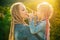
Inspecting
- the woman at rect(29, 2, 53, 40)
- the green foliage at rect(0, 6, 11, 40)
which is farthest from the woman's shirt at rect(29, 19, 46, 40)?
the green foliage at rect(0, 6, 11, 40)

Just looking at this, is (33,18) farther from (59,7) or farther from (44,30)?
(59,7)

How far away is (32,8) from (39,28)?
0.67 ft

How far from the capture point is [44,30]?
1438mm

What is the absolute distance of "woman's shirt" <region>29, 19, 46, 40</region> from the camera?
144 centimetres

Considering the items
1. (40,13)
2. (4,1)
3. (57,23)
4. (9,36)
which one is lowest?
(9,36)

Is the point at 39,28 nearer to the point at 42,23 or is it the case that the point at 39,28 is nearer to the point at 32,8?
the point at 42,23

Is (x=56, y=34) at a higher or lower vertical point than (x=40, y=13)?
lower

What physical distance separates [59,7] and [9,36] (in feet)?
1.83

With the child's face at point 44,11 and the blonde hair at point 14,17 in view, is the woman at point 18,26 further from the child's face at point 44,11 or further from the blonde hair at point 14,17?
the child's face at point 44,11

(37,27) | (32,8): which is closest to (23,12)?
(32,8)

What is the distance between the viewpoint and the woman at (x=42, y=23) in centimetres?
144

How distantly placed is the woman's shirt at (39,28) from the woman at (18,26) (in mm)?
43

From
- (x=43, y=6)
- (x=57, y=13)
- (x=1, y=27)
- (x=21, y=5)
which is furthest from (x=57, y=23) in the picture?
(x=1, y=27)

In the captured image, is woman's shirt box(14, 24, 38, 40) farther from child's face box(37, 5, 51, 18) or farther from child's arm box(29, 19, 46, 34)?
child's face box(37, 5, 51, 18)
